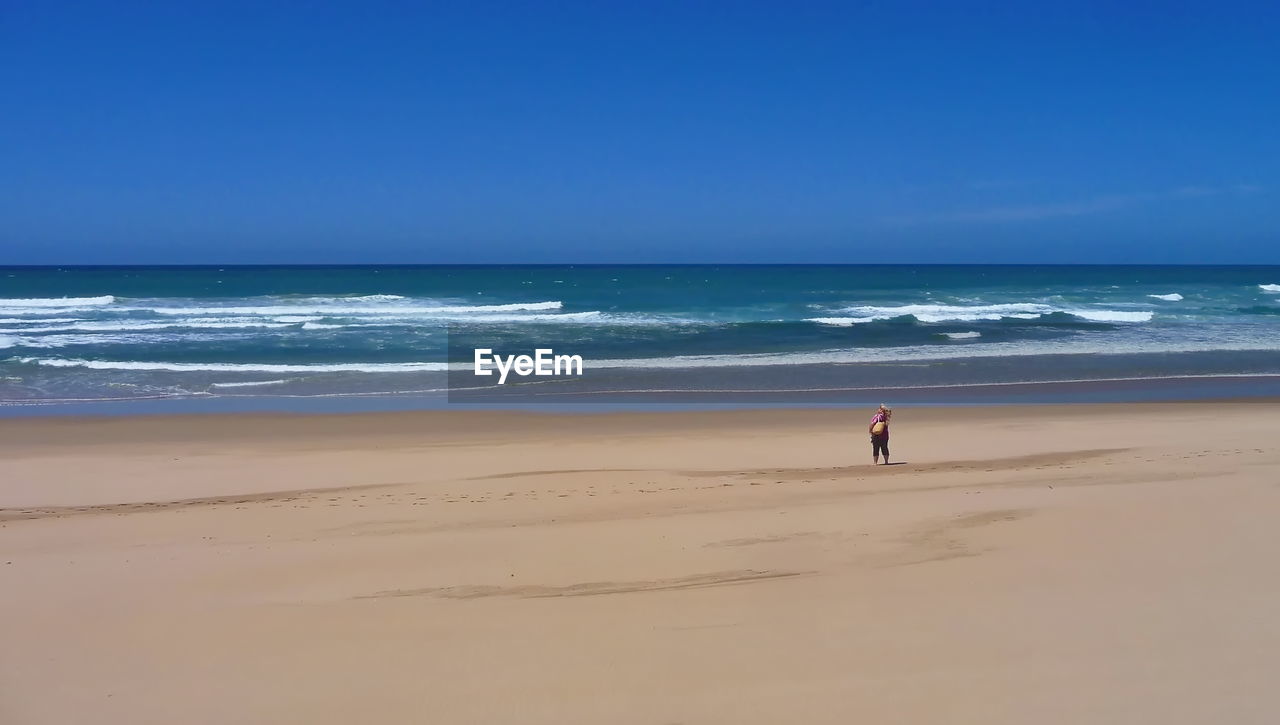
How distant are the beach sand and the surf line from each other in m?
9.60

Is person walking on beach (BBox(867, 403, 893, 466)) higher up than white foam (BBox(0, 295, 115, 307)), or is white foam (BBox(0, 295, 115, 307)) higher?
white foam (BBox(0, 295, 115, 307))

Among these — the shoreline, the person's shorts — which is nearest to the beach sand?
the person's shorts

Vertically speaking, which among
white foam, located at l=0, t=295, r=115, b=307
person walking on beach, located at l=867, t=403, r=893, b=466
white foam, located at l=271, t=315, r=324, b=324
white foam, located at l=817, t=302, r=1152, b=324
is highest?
white foam, located at l=0, t=295, r=115, b=307

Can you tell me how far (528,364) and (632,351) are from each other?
344cm

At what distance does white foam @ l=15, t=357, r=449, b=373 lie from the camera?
784 inches

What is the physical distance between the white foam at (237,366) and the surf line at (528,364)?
1.17 m

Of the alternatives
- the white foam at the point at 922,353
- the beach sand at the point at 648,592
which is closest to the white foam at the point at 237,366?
the white foam at the point at 922,353

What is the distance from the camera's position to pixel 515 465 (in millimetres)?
10688

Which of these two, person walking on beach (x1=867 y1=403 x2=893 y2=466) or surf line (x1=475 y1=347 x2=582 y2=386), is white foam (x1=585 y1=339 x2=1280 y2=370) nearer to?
surf line (x1=475 y1=347 x2=582 y2=386)

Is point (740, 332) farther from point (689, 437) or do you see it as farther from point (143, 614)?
point (143, 614)

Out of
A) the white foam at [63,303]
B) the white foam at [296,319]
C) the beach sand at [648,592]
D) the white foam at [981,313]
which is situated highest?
the white foam at [63,303]

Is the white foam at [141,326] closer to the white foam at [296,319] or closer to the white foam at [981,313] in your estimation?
the white foam at [296,319]

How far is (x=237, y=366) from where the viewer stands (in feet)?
67.8

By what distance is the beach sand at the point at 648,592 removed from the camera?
171 inches
